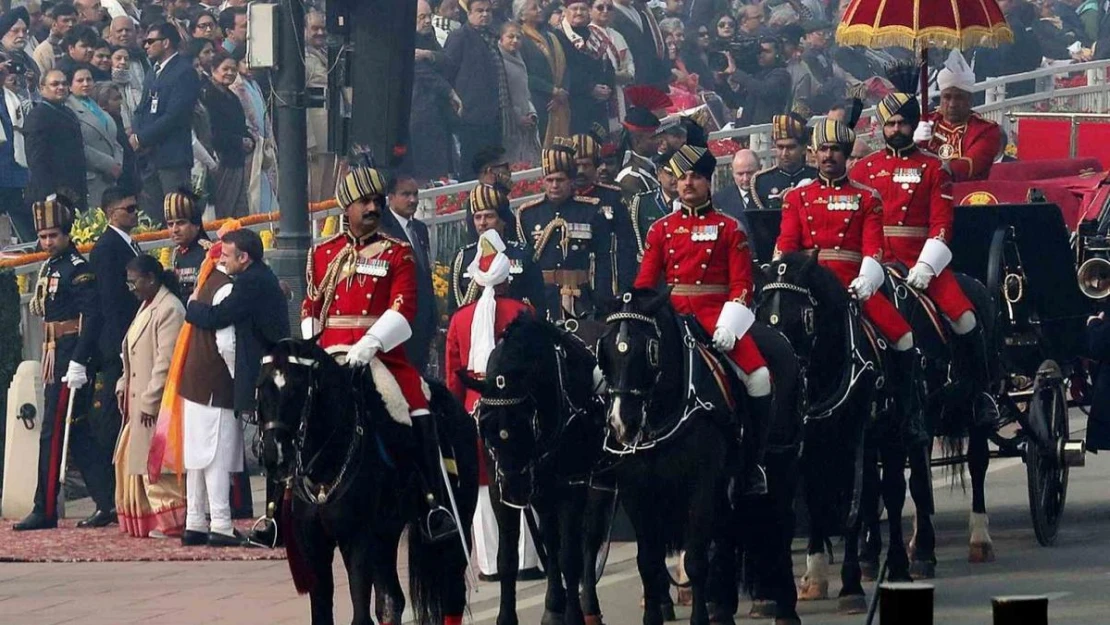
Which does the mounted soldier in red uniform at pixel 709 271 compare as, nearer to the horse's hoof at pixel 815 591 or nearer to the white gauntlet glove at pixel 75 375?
the horse's hoof at pixel 815 591

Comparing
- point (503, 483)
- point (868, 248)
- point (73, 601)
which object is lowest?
point (73, 601)

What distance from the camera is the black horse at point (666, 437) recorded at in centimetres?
1134

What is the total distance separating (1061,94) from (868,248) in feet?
→ 59.0

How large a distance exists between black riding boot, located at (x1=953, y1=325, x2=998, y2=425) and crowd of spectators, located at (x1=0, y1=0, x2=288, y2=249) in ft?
24.2

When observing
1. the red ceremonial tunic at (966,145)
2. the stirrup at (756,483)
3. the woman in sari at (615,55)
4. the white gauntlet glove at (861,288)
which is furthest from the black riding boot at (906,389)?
the woman in sari at (615,55)

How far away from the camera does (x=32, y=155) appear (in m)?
19.5

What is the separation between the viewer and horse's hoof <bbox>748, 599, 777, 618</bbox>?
1248 centimetres

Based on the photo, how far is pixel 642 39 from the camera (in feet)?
82.5

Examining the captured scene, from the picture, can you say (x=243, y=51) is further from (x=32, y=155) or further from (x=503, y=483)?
(x=503, y=483)

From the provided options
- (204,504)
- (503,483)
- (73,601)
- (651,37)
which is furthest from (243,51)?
(503,483)

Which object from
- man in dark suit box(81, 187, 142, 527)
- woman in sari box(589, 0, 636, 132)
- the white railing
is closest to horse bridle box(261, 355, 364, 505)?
man in dark suit box(81, 187, 142, 527)

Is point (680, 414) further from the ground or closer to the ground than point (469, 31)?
closer to the ground

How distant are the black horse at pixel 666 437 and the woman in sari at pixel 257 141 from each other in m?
10.5

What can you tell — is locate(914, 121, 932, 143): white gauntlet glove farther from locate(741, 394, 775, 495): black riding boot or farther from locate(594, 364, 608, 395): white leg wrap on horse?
locate(594, 364, 608, 395): white leg wrap on horse
